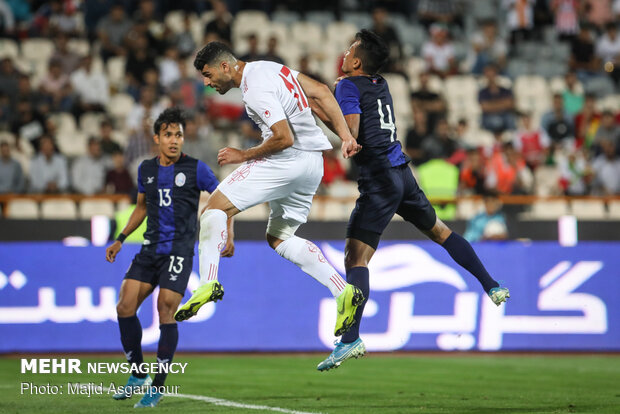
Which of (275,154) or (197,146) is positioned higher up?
(197,146)

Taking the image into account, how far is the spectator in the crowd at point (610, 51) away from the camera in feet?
66.2

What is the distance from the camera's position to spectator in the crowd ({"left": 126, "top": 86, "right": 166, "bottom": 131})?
15523 millimetres

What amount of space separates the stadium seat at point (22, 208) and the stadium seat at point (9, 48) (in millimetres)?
3648

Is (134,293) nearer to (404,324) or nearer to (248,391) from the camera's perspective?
(248,391)

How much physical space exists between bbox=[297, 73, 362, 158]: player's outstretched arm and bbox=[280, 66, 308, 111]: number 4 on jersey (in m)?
0.07

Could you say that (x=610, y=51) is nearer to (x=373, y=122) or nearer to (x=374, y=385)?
(x=374, y=385)

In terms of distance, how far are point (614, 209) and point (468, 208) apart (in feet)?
9.13

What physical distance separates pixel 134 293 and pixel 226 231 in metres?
1.32

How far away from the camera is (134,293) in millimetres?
8039

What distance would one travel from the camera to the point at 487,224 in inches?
544

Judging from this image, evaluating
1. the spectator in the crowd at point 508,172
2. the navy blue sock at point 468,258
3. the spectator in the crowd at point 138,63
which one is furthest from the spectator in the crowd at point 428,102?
the navy blue sock at point 468,258

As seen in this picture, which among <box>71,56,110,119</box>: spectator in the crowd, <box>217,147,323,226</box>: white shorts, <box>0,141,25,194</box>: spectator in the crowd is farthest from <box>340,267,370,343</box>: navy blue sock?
<box>71,56,110,119</box>: spectator in the crowd

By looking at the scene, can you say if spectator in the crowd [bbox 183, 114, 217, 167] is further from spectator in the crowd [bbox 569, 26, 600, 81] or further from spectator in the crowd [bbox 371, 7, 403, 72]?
spectator in the crowd [bbox 569, 26, 600, 81]

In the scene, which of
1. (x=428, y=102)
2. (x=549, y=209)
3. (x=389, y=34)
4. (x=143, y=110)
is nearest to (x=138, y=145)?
(x=143, y=110)
